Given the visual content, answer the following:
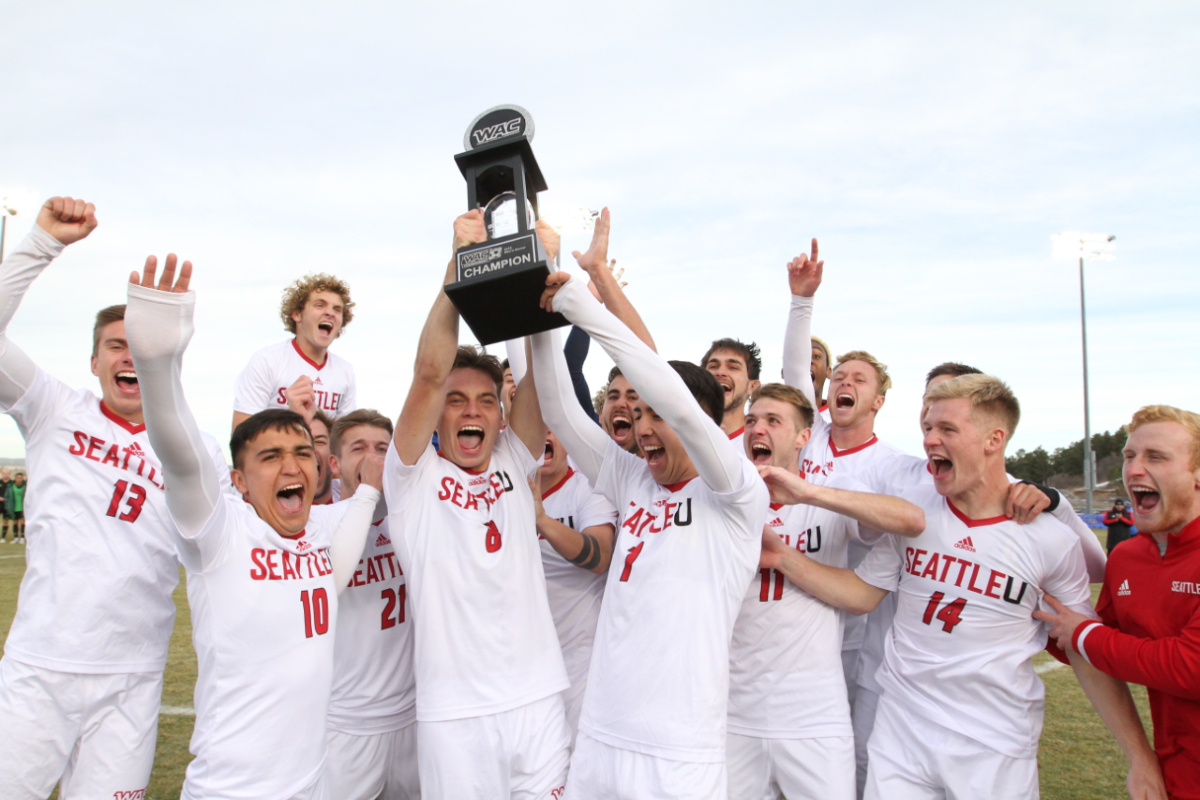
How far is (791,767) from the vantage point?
339cm

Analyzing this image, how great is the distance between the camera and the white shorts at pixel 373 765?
11.8 feet

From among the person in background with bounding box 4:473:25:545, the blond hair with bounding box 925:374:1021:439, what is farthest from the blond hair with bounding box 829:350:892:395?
the person in background with bounding box 4:473:25:545

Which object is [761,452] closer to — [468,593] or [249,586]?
[468,593]

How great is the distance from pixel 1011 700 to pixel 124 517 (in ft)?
13.4

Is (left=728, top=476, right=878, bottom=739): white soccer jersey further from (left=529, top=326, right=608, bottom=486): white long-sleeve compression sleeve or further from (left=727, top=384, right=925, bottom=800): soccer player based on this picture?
(left=529, top=326, right=608, bottom=486): white long-sleeve compression sleeve

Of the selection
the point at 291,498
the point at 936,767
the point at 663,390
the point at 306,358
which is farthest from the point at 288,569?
the point at 306,358

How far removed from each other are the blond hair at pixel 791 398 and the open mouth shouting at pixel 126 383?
3.06 m

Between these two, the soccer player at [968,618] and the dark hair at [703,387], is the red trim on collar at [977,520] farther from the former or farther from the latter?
the dark hair at [703,387]

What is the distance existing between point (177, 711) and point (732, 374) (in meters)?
5.83

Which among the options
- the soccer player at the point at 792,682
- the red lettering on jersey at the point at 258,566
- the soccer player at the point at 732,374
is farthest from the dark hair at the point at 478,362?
the soccer player at the point at 732,374

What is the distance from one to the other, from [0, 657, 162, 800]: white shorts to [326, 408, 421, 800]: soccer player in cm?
89

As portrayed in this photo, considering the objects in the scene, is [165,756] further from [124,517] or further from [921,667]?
[921,667]

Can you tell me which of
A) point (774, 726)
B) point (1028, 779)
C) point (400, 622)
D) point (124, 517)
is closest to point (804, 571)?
point (774, 726)

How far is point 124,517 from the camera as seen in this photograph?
3.73m
